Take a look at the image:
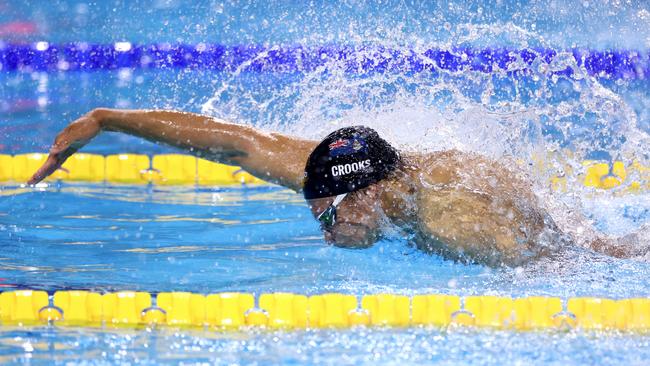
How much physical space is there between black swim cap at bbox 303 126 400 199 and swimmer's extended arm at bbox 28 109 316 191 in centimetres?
15

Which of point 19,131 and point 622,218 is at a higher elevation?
point 19,131

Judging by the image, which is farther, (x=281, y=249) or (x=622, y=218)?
(x=622, y=218)

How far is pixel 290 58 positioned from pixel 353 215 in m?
5.13

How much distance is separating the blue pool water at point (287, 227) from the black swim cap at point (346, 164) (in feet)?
1.10

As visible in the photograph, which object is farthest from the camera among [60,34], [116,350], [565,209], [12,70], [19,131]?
[60,34]

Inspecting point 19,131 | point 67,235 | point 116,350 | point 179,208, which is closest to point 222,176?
point 179,208

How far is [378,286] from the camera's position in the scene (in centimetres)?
318

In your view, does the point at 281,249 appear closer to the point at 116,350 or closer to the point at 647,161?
the point at 116,350

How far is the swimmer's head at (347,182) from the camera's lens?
2.76 metres

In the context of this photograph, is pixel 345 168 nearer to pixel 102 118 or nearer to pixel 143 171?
pixel 102 118

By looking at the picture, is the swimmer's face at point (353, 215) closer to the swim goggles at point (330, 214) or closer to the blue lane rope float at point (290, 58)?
the swim goggles at point (330, 214)

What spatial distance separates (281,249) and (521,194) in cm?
113

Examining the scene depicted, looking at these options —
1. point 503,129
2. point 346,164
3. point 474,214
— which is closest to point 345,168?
point 346,164

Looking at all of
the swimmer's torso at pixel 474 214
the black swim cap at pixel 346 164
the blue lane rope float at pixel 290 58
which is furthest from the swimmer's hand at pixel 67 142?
the blue lane rope float at pixel 290 58
